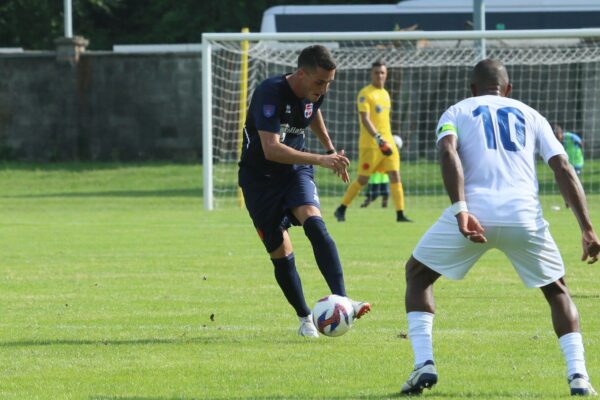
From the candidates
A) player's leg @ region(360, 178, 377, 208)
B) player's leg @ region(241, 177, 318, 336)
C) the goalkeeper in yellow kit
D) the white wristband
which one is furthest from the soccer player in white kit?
player's leg @ region(360, 178, 377, 208)

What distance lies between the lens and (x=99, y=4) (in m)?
43.7

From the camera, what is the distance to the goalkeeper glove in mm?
17656

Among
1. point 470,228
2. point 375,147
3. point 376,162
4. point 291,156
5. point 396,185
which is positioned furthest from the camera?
point 376,162

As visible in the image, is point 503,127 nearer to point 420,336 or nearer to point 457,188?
point 457,188

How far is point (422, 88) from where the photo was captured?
30.5m

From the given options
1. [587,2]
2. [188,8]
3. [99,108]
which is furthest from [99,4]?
[587,2]

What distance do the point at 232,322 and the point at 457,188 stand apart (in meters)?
3.36

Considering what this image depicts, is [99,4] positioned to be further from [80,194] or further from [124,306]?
[124,306]

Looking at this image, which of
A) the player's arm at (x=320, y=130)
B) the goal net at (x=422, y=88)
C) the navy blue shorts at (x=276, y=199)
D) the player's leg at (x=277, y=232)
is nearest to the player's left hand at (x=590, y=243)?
the navy blue shorts at (x=276, y=199)

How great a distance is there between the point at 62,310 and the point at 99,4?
114ft

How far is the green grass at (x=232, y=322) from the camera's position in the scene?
692 centimetres

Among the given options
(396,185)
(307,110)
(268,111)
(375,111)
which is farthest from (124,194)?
(268,111)

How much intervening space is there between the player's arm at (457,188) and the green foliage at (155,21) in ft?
120

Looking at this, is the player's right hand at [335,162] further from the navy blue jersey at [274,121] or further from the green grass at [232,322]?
the green grass at [232,322]
